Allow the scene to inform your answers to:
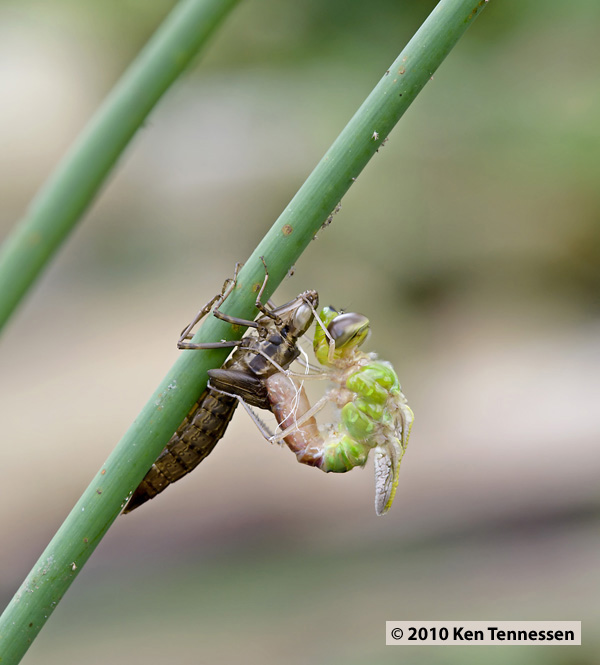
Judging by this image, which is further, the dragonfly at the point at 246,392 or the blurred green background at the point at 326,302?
the blurred green background at the point at 326,302

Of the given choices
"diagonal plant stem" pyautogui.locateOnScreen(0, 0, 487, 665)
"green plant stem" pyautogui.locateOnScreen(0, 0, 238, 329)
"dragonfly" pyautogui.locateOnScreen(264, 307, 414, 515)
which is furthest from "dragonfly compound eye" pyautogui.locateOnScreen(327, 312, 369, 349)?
"green plant stem" pyautogui.locateOnScreen(0, 0, 238, 329)

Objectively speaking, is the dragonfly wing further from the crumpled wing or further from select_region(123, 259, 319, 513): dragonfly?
select_region(123, 259, 319, 513): dragonfly

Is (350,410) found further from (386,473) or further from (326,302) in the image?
(326,302)

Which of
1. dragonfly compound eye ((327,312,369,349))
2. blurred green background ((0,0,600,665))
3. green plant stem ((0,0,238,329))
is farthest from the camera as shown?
blurred green background ((0,0,600,665))

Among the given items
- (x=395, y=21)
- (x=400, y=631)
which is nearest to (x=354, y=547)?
(x=400, y=631)

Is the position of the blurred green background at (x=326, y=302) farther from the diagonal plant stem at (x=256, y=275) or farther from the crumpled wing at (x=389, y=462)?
the diagonal plant stem at (x=256, y=275)

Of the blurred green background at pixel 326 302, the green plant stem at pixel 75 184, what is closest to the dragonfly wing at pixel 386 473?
the green plant stem at pixel 75 184

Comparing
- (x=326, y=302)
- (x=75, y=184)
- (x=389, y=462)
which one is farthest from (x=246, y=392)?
(x=326, y=302)

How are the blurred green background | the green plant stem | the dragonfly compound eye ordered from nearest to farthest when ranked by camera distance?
the green plant stem → the dragonfly compound eye → the blurred green background

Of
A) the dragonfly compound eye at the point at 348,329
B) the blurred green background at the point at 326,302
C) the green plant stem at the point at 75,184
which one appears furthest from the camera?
the blurred green background at the point at 326,302
